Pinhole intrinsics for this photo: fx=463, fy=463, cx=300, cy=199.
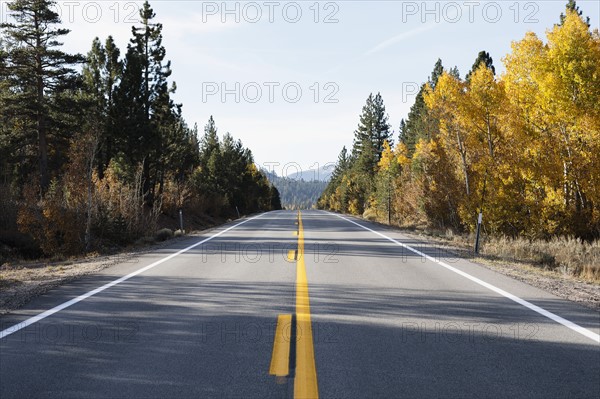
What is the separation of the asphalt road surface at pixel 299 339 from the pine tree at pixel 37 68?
24422 millimetres

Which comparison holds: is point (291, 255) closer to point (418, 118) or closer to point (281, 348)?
point (281, 348)

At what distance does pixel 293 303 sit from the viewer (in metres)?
6.72

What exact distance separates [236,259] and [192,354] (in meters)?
7.19

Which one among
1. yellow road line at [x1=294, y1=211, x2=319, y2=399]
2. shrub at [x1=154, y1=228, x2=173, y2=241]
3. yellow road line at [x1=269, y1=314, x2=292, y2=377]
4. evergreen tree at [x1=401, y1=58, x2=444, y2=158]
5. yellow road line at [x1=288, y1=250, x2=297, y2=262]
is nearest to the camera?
yellow road line at [x1=294, y1=211, x2=319, y2=399]

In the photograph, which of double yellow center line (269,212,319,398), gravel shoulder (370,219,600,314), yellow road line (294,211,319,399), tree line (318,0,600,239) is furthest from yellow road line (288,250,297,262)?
tree line (318,0,600,239)

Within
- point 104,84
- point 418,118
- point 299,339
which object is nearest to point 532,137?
point 299,339

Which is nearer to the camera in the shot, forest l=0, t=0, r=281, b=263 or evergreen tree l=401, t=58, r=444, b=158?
forest l=0, t=0, r=281, b=263

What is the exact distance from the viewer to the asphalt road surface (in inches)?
152

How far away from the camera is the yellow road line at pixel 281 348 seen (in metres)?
4.18

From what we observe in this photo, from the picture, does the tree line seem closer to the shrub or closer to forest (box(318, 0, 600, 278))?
forest (box(318, 0, 600, 278))

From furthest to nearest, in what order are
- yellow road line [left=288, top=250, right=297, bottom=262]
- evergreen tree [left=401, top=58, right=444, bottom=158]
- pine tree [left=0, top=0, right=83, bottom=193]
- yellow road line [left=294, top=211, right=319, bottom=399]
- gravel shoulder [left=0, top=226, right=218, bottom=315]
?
1. evergreen tree [left=401, top=58, right=444, bottom=158]
2. pine tree [left=0, top=0, right=83, bottom=193]
3. yellow road line [left=288, top=250, right=297, bottom=262]
4. gravel shoulder [left=0, top=226, right=218, bottom=315]
5. yellow road line [left=294, top=211, right=319, bottom=399]

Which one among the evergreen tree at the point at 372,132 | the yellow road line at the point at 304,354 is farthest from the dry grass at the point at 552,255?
the evergreen tree at the point at 372,132

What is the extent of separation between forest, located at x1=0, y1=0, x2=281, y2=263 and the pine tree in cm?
6

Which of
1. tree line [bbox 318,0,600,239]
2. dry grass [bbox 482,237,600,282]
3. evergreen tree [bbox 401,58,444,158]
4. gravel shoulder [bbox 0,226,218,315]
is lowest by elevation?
dry grass [bbox 482,237,600,282]
